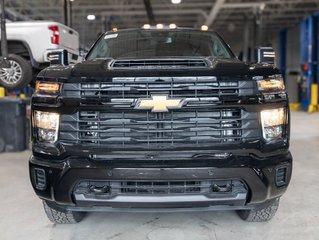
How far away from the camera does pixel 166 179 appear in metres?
2.29

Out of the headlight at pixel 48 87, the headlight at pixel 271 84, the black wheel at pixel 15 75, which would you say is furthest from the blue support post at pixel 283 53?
the headlight at pixel 48 87

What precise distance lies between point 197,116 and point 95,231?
1.26 m

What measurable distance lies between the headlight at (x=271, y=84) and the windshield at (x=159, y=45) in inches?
40.6

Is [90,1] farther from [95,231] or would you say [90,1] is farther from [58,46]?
[95,231]

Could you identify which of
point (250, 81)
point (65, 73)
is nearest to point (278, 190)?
point (250, 81)

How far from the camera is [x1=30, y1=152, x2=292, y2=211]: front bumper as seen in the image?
229 centimetres

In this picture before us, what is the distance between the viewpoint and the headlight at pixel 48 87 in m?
2.41

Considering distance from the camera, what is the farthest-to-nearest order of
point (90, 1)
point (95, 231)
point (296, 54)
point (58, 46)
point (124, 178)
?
point (296, 54), point (90, 1), point (58, 46), point (95, 231), point (124, 178)

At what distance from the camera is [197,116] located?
2328mm

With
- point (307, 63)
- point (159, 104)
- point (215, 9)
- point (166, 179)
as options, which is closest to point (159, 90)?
point (159, 104)

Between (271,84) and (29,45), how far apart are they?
5.00 m

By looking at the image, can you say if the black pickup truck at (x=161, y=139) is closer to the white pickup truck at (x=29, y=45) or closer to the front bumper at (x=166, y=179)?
the front bumper at (x=166, y=179)

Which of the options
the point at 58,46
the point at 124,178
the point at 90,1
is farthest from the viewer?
the point at 90,1

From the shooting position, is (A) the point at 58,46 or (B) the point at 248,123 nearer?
(B) the point at 248,123
